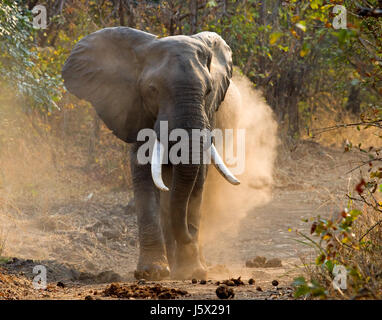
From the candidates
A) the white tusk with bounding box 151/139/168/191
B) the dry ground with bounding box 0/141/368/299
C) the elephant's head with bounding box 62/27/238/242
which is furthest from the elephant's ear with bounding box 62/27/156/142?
the dry ground with bounding box 0/141/368/299

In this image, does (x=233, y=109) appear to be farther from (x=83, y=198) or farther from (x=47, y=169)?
(x=47, y=169)

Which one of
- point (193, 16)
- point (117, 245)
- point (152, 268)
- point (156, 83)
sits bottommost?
point (152, 268)

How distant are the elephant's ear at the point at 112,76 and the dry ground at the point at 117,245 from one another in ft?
5.04

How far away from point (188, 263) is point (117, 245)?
8.83 feet

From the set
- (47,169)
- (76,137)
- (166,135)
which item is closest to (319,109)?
(76,137)

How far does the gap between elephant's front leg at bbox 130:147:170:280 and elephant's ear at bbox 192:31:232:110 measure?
3.81 feet

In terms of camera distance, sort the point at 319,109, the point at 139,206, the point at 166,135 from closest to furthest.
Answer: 1. the point at 166,135
2. the point at 139,206
3. the point at 319,109

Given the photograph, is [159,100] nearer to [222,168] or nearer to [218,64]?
[222,168]

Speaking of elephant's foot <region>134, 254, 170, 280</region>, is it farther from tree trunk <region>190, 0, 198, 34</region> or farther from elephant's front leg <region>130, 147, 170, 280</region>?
tree trunk <region>190, 0, 198, 34</region>

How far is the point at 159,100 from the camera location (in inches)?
259

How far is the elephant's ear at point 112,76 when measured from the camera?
720 centimetres

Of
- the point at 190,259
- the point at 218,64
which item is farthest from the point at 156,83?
the point at 190,259
